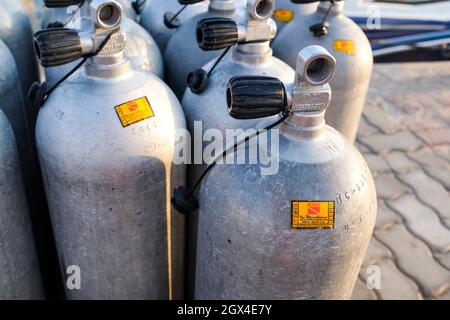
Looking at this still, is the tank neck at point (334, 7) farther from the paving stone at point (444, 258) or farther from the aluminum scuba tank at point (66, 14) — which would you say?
the paving stone at point (444, 258)

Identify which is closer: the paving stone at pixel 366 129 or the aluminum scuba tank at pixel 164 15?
the aluminum scuba tank at pixel 164 15

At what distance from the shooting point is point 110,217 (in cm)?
112

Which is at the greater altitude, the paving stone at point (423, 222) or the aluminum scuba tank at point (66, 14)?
the aluminum scuba tank at point (66, 14)

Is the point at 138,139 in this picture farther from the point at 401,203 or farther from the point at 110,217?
the point at 401,203

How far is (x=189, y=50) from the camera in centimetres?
148

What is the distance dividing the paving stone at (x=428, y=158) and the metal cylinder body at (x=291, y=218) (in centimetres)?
160

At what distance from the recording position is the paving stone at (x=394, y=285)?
1.66 meters

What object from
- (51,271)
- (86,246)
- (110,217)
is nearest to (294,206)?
(110,217)

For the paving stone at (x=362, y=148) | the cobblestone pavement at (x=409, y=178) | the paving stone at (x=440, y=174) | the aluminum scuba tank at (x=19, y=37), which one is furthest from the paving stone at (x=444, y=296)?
the aluminum scuba tank at (x=19, y=37)

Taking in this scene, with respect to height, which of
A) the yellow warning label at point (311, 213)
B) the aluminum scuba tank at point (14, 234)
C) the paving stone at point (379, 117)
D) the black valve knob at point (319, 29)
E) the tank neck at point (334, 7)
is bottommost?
the paving stone at point (379, 117)

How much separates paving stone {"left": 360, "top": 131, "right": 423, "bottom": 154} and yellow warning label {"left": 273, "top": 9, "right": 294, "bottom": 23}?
0.97 metres

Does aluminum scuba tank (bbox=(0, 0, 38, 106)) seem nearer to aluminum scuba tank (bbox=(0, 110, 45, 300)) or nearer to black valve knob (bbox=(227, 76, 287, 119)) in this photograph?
aluminum scuba tank (bbox=(0, 110, 45, 300))

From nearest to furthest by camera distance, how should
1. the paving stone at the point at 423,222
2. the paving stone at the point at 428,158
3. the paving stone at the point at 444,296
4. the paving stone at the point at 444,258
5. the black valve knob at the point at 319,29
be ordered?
1. the black valve knob at the point at 319,29
2. the paving stone at the point at 444,296
3. the paving stone at the point at 444,258
4. the paving stone at the point at 423,222
5. the paving stone at the point at 428,158
